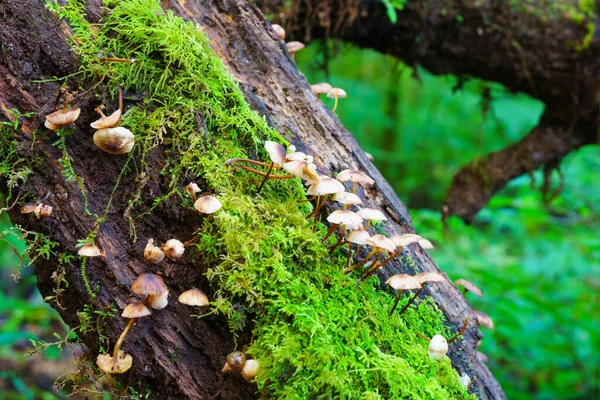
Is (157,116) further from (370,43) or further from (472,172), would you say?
(472,172)

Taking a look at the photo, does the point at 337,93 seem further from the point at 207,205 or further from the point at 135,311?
the point at 135,311

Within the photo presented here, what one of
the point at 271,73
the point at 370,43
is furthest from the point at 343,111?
the point at 271,73

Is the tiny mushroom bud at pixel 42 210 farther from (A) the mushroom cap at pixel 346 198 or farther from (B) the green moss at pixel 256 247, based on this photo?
(A) the mushroom cap at pixel 346 198

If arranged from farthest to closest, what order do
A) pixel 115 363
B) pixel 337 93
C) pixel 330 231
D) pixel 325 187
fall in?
pixel 337 93 → pixel 330 231 → pixel 325 187 → pixel 115 363

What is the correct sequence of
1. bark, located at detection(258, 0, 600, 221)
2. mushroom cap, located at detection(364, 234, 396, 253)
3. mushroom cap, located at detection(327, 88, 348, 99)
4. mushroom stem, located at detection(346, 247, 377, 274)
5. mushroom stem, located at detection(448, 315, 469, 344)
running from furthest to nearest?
bark, located at detection(258, 0, 600, 221) < mushroom cap, located at detection(327, 88, 348, 99) < mushroom stem, located at detection(448, 315, 469, 344) < mushroom stem, located at detection(346, 247, 377, 274) < mushroom cap, located at detection(364, 234, 396, 253)

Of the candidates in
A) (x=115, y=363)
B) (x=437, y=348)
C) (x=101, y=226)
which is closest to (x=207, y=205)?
(x=101, y=226)

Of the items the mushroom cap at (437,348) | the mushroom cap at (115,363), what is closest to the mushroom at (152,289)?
the mushroom cap at (115,363)

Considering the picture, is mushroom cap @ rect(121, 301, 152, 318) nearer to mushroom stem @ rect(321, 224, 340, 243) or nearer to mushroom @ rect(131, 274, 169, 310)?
mushroom @ rect(131, 274, 169, 310)

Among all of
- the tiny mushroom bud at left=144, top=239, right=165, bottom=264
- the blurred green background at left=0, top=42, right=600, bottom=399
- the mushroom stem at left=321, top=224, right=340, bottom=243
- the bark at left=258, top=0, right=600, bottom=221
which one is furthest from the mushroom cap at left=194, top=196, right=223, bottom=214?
the bark at left=258, top=0, right=600, bottom=221
